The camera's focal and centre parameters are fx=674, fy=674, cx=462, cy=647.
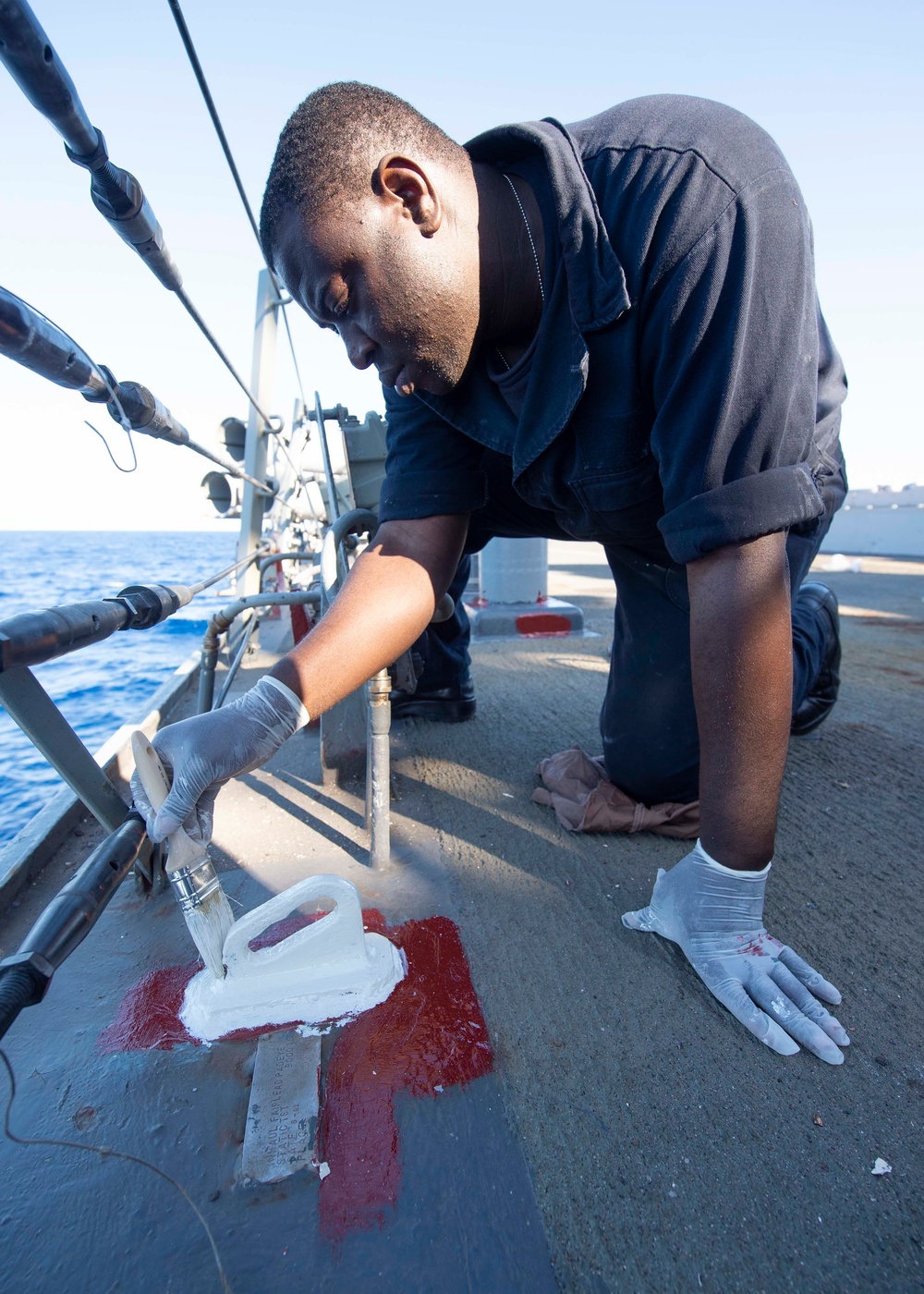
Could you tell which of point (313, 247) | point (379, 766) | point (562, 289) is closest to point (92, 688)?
point (379, 766)

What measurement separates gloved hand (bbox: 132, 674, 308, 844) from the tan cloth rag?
0.85m

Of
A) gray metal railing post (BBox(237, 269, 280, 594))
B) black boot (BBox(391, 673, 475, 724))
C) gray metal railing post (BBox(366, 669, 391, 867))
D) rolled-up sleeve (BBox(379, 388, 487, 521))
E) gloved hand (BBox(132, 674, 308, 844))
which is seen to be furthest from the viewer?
gray metal railing post (BBox(237, 269, 280, 594))

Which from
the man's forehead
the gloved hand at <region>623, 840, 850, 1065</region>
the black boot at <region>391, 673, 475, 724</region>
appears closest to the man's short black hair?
the man's forehead

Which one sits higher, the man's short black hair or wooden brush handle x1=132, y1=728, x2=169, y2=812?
the man's short black hair

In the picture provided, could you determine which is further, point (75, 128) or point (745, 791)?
point (745, 791)

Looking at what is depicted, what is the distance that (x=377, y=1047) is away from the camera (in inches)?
44.3

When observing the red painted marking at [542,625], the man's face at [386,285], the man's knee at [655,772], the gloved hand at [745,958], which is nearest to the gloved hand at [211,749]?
the man's face at [386,285]

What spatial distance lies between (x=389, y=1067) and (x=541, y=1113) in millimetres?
249

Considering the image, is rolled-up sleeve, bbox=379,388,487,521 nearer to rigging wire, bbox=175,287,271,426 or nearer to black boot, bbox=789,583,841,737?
rigging wire, bbox=175,287,271,426

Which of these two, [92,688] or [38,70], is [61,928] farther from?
[92,688]

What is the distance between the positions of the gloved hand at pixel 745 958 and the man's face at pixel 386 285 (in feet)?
3.69

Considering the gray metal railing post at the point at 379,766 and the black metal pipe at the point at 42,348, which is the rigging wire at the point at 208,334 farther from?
the gray metal railing post at the point at 379,766

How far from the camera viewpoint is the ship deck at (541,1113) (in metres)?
0.82

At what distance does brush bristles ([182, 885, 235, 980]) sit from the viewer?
1.17 meters
